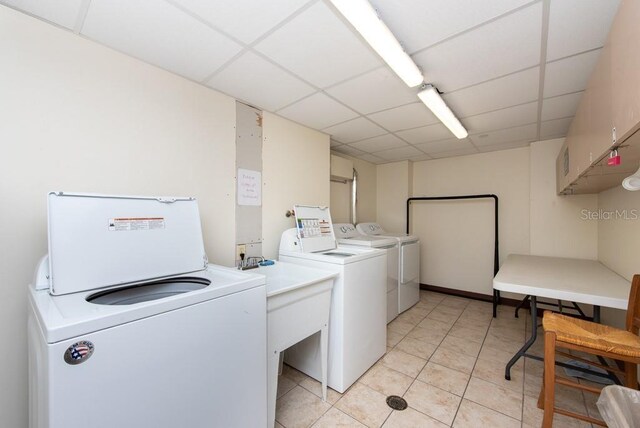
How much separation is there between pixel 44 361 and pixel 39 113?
4.21ft

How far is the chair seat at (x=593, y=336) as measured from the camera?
1326mm

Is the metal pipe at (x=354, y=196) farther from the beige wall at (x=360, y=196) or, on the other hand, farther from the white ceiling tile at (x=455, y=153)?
the white ceiling tile at (x=455, y=153)

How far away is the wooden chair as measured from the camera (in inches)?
52.3

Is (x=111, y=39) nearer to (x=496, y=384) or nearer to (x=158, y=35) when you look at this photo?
(x=158, y=35)

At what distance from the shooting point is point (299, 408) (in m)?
1.77

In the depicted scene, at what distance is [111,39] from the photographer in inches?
57.2

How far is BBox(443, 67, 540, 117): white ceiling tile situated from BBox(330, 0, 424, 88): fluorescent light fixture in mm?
634

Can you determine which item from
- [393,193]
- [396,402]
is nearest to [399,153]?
[393,193]

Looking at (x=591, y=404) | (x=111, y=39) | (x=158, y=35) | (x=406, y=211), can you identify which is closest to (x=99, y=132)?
(x=111, y=39)

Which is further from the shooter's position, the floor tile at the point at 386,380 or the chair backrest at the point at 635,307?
the floor tile at the point at 386,380

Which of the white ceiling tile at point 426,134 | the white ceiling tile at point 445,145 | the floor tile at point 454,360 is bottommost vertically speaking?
the floor tile at point 454,360

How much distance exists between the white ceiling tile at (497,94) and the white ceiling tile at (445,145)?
3.10 feet

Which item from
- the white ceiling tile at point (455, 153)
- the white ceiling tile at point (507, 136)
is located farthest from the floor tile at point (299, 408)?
the white ceiling tile at point (455, 153)

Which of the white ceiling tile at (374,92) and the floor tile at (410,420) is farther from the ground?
the white ceiling tile at (374,92)
